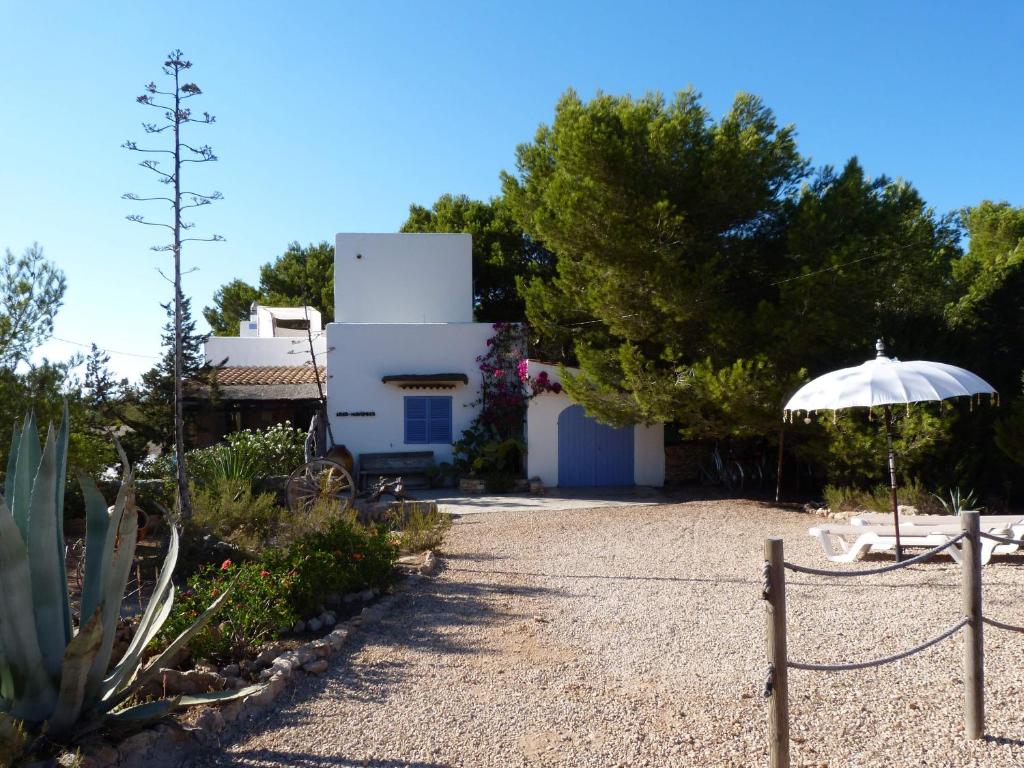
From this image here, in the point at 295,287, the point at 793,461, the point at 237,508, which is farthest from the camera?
the point at 295,287

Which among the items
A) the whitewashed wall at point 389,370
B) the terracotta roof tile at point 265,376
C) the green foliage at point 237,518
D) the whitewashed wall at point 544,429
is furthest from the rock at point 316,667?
the terracotta roof tile at point 265,376

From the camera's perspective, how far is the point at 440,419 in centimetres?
1669

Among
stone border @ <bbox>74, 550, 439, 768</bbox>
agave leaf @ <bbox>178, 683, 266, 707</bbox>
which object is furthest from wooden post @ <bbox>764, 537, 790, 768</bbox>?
stone border @ <bbox>74, 550, 439, 768</bbox>

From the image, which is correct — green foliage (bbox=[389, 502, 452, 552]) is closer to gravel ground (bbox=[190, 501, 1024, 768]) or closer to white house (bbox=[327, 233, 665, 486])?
gravel ground (bbox=[190, 501, 1024, 768])

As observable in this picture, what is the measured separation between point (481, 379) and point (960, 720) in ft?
42.6

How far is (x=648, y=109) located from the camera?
14.2 meters

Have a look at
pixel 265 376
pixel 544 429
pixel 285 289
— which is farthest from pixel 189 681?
pixel 285 289

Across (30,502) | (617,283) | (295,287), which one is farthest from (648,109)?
(295,287)

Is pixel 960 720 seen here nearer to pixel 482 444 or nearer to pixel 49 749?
pixel 49 749

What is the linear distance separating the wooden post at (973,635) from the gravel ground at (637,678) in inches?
4.8

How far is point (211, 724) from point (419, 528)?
5495mm

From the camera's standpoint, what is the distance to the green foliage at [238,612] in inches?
199

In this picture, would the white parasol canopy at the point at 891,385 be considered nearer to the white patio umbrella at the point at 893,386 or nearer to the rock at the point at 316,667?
the white patio umbrella at the point at 893,386

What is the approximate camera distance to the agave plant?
3412mm
